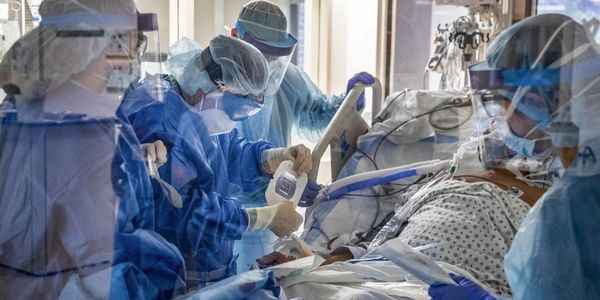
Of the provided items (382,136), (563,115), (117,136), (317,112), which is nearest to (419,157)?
(382,136)

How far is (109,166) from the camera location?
1421 mm

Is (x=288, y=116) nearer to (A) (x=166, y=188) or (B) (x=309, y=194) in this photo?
(B) (x=309, y=194)

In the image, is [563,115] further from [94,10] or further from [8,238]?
[8,238]

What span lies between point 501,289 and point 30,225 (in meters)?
1.09

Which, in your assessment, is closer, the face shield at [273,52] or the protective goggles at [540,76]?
the protective goggles at [540,76]

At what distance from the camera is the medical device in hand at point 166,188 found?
5.22 ft

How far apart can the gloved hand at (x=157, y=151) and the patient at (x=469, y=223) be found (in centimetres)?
52

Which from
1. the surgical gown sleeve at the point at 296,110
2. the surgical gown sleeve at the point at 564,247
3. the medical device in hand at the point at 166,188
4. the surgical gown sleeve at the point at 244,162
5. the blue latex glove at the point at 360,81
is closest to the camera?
the surgical gown sleeve at the point at 564,247

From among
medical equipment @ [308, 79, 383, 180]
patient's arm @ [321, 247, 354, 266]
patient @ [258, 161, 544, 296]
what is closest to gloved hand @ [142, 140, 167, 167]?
patient @ [258, 161, 544, 296]

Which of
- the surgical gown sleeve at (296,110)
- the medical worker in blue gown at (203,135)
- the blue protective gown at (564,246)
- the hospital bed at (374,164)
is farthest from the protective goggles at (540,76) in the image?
the surgical gown sleeve at (296,110)

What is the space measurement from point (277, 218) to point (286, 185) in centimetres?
22

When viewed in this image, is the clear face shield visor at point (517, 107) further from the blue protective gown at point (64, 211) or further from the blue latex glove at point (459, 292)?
the blue protective gown at point (64, 211)

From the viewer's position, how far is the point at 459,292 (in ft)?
4.83

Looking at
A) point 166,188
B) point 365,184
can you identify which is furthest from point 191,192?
point 365,184
